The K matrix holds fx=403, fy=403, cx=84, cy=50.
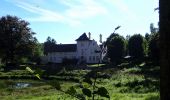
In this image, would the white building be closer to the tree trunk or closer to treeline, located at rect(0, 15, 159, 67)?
treeline, located at rect(0, 15, 159, 67)

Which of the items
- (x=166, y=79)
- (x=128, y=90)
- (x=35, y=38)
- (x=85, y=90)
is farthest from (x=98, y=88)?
(x=35, y=38)

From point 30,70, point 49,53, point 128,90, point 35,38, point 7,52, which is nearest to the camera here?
point 30,70

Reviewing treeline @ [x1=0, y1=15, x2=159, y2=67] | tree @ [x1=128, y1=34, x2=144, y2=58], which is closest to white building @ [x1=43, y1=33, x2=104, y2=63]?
treeline @ [x1=0, y1=15, x2=159, y2=67]

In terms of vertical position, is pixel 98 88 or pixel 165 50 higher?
pixel 165 50

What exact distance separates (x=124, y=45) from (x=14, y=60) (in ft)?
84.6

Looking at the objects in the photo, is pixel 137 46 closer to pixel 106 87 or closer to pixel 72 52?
pixel 72 52

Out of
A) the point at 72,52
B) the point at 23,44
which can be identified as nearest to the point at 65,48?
the point at 72,52

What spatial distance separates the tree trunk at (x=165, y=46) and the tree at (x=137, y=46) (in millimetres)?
87046

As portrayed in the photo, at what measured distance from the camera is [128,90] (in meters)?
29.3

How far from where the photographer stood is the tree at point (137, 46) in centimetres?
8906

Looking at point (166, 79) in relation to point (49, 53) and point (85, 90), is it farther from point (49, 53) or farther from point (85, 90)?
point (49, 53)

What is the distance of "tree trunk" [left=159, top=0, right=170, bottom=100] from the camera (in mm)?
1978

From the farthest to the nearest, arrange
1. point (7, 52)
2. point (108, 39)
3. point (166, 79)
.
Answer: point (7, 52) < point (108, 39) < point (166, 79)

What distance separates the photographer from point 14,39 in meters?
95.8
